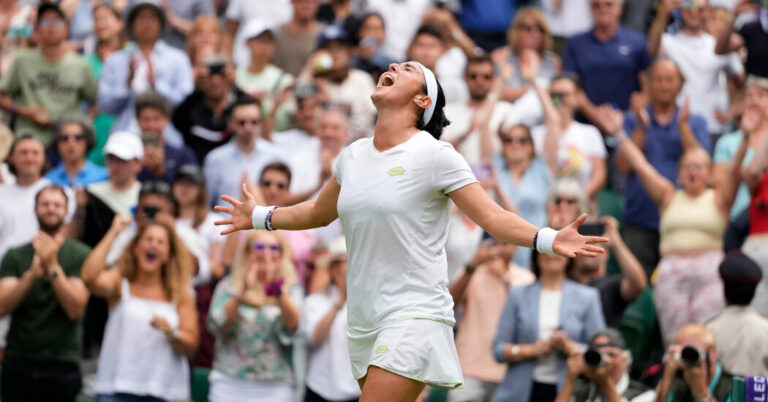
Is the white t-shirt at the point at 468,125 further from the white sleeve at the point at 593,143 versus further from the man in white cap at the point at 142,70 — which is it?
the man in white cap at the point at 142,70

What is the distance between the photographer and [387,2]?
45.2 feet

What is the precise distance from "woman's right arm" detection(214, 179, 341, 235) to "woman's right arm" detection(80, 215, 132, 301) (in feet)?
9.57

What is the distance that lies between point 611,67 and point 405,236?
7.73m

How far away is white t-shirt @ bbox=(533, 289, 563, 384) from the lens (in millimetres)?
8648

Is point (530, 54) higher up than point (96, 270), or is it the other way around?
point (530, 54)

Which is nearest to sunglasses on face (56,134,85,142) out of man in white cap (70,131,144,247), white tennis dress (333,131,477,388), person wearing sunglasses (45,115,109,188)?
person wearing sunglasses (45,115,109,188)

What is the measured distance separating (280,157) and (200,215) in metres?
1.08

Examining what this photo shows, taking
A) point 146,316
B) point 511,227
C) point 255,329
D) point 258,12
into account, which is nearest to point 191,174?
point 146,316

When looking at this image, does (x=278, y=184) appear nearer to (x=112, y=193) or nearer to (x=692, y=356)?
(x=112, y=193)

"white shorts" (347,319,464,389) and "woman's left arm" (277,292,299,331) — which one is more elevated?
"white shorts" (347,319,464,389)

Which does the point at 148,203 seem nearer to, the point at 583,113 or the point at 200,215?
the point at 200,215

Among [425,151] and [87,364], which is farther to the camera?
[87,364]

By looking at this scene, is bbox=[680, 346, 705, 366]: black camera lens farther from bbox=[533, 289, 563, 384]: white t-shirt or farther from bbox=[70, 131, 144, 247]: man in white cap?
bbox=[70, 131, 144, 247]: man in white cap

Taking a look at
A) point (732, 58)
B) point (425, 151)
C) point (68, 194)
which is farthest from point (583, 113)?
point (425, 151)
